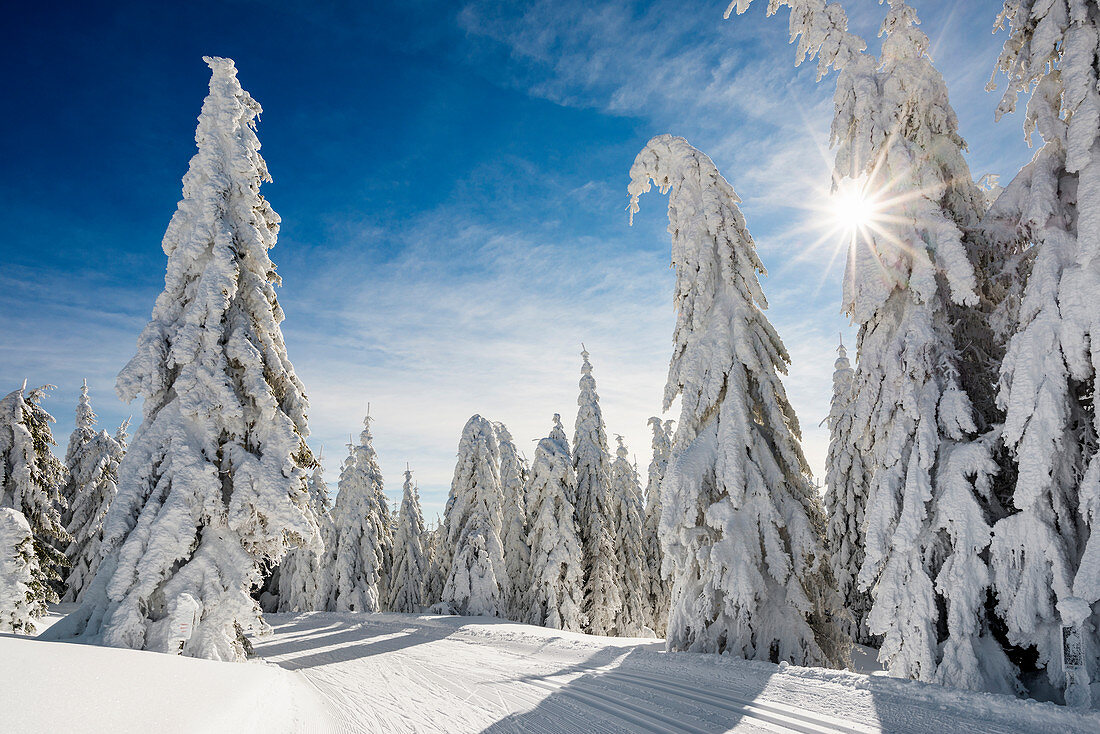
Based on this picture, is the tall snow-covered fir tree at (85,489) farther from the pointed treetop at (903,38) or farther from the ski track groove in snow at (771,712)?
the pointed treetop at (903,38)

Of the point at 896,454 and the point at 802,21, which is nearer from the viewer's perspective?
the point at 896,454

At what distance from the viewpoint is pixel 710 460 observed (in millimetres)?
11086

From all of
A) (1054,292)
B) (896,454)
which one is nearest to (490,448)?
(896,454)

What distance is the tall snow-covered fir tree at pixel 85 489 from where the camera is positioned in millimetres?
28875

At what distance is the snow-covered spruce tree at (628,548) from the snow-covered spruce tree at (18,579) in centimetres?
2226

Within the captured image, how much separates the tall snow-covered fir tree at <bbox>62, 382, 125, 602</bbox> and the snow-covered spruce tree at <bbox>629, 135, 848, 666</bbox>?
3176 centimetres

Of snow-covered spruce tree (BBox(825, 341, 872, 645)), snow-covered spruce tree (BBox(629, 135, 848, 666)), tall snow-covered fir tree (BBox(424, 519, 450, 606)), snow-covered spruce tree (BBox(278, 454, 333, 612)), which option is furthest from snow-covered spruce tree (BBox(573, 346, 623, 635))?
snow-covered spruce tree (BBox(629, 135, 848, 666))

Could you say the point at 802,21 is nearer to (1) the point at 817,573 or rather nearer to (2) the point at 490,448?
(1) the point at 817,573

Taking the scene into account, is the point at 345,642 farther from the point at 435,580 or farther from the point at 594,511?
the point at 435,580

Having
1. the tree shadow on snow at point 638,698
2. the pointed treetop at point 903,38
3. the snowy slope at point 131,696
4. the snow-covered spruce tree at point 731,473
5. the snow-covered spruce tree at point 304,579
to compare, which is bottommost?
the snow-covered spruce tree at point 304,579

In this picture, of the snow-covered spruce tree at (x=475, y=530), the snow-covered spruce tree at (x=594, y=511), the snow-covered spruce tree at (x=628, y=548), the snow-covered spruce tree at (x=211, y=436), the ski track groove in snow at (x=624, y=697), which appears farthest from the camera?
the snow-covered spruce tree at (x=628, y=548)

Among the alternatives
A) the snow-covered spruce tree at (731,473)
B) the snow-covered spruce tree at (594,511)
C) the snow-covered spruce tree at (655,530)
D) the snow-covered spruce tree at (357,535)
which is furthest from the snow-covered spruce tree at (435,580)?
the snow-covered spruce tree at (731,473)

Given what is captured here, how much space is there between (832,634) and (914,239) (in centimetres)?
749

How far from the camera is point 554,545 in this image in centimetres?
2514
